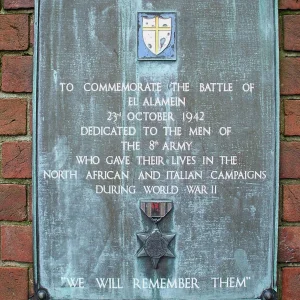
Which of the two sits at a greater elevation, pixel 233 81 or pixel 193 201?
pixel 233 81

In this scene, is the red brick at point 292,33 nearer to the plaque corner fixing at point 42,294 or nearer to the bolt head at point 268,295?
the bolt head at point 268,295

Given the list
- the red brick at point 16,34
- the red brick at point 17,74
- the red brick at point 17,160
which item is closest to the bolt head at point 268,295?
the red brick at point 17,160

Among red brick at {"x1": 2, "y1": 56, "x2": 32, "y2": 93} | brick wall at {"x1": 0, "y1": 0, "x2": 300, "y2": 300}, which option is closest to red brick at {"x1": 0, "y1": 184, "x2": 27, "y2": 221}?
brick wall at {"x1": 0, "y1": 0, "x2": 300, "y2": 300}

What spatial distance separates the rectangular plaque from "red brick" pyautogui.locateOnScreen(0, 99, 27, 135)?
72 mm

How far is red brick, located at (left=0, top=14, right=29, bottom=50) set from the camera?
1.60 m

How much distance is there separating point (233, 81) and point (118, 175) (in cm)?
46

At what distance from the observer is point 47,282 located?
1.57 metres

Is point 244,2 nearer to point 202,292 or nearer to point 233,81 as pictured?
point 233,81

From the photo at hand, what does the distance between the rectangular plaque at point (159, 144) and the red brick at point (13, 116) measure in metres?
0.07

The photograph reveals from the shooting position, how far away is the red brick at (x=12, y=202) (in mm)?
1601

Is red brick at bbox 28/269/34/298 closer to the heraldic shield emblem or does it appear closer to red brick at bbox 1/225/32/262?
red brick at bbox 1/225/32/262

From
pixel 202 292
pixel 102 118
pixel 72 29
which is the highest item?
pixel 72 29

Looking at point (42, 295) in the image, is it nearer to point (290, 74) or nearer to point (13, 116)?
point (13, 116)

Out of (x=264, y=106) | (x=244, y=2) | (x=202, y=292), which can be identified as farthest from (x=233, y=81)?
(x=202, y=292)
